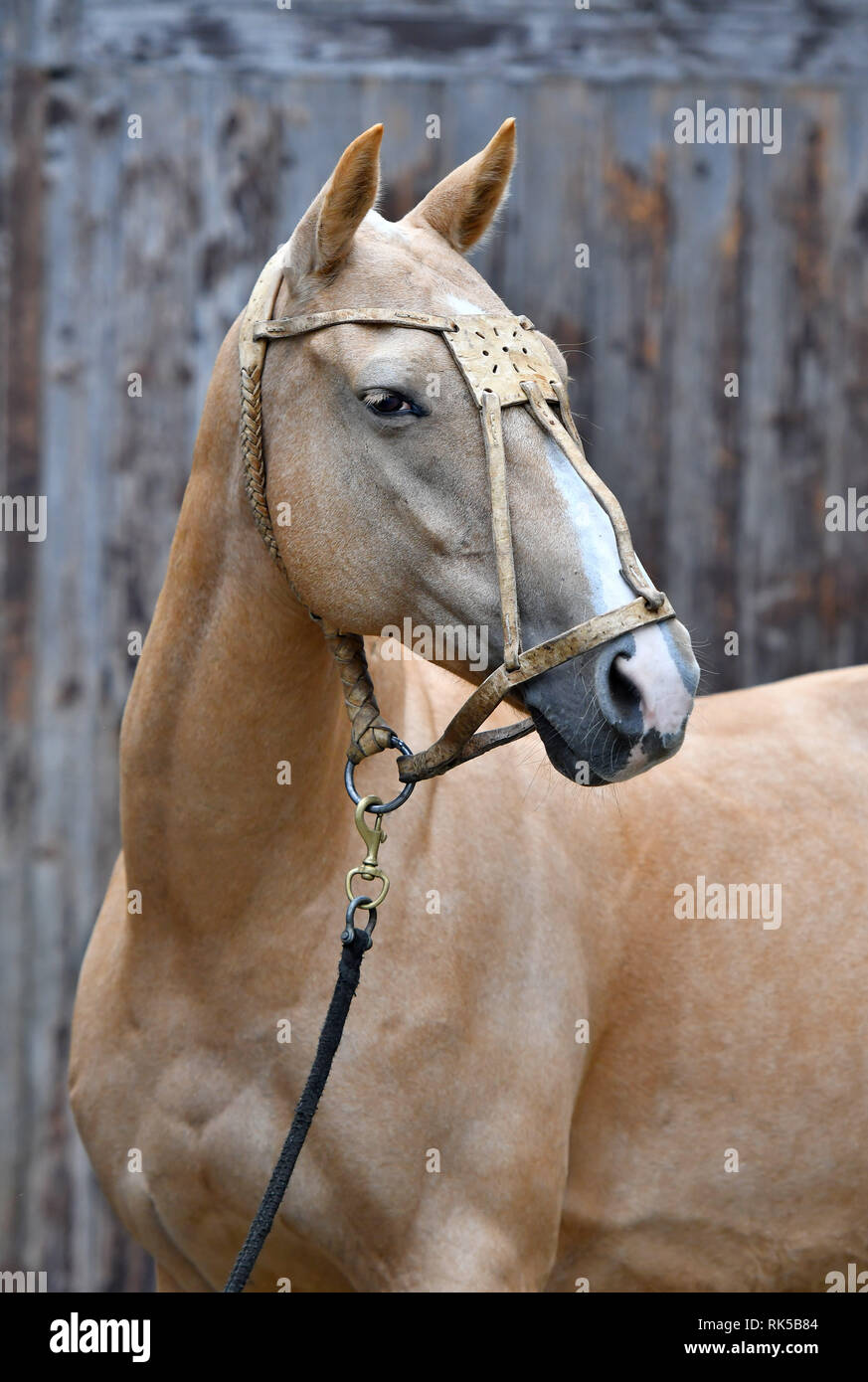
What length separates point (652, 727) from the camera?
5.60ft

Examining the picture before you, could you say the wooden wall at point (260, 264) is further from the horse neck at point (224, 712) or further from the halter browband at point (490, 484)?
the halter browband at point (490, 484)

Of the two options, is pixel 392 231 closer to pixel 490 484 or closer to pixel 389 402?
pixel 389 402

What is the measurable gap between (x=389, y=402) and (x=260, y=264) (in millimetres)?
2342

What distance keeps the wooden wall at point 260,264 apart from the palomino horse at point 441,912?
1440 mm

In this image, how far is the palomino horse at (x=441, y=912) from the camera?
1.87 m

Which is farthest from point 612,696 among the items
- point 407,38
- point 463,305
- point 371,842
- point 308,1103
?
point 407,38

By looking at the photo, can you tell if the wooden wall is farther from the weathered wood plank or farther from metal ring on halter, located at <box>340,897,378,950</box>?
metal ring on halter, located at <box>340,897,378,950</box>

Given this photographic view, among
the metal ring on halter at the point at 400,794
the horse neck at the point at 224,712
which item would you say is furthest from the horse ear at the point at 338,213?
the metal ring on halter at the point at 400,794

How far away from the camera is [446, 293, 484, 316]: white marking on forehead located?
1.92 metres

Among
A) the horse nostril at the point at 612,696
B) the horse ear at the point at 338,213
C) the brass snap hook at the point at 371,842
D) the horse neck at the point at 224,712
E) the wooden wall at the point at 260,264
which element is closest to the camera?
the horse nostril at the point at 612,696

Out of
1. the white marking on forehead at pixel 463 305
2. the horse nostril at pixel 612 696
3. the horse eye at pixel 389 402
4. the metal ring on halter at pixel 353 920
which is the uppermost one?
the white marking on forehead at pixel 463 305

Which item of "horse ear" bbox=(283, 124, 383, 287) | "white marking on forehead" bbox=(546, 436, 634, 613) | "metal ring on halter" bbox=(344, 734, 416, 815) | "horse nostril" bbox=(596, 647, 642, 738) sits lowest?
"metal ring on halter" bbox=(344, 734, 416, 815)

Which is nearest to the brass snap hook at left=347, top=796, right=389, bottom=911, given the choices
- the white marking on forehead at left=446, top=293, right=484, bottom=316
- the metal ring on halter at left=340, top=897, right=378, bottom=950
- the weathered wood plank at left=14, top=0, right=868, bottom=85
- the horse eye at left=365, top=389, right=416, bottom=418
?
the metal ring on halter at left=340, top=897, right=378, bottom=950

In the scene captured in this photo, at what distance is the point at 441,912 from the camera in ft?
7.42
